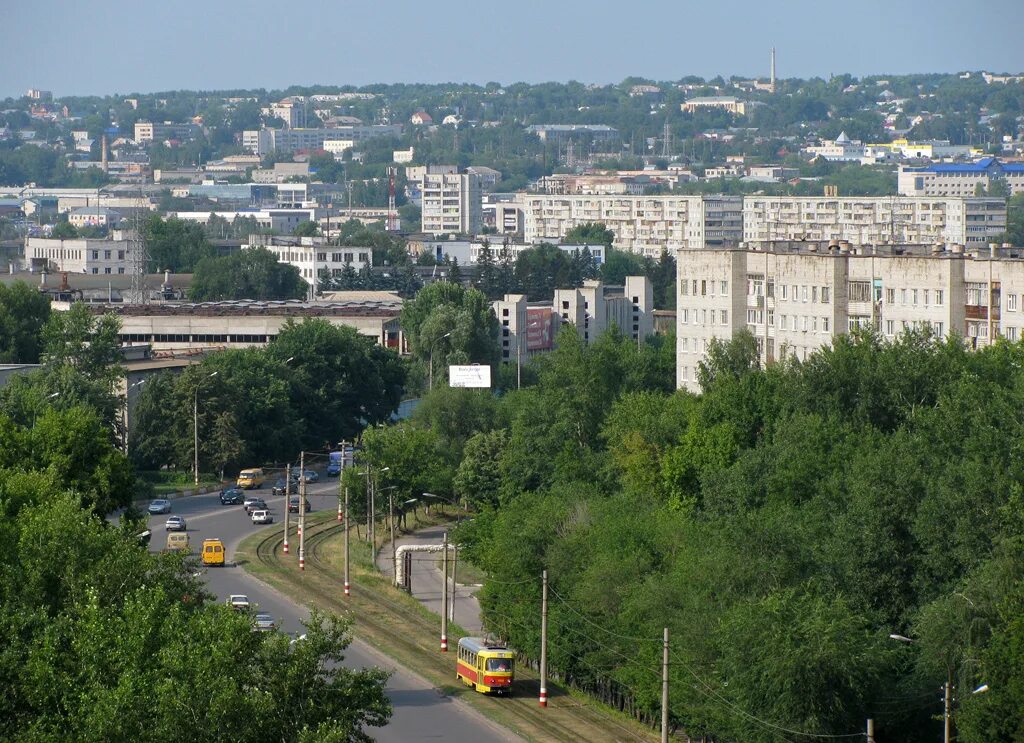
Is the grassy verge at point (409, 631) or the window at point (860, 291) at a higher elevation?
the window at point (860, 291)

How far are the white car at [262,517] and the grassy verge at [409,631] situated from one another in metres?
0.94

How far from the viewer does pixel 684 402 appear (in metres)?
46.7

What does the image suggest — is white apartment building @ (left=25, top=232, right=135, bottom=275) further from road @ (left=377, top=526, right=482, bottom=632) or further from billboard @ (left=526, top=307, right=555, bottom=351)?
road @ (left=377, top=526, right=482, bottom=632)

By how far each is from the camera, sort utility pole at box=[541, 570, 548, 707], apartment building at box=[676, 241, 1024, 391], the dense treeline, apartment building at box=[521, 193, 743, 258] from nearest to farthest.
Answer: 1. the dense treeline
2. utility pole at box=[541, 570, 548, 707]
3. apartment building at box=[676, 241, 1024, 391]
4. apartment building at box=[521, 193, 743, 258]

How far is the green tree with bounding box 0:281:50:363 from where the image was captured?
7306 cm

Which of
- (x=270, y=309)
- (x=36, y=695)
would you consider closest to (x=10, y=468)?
(x=36, y=695)

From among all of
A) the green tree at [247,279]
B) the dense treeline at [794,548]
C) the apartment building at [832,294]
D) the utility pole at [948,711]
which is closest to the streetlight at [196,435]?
the dense treeline at [794,548]

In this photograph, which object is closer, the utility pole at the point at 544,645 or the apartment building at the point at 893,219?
the utility pole at the point at 544,645

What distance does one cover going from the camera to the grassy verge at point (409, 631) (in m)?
32.3

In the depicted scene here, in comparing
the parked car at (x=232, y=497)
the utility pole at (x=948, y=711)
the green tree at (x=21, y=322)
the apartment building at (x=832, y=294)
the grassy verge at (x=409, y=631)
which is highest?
the apartment building at (x=832, y=294)

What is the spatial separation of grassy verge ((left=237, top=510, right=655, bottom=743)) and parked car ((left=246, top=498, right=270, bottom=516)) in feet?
4.15

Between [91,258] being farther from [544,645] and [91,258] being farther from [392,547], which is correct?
[544,645]

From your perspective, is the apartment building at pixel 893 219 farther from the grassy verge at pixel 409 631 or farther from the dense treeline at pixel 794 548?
the dense treeline at pixel 794 548

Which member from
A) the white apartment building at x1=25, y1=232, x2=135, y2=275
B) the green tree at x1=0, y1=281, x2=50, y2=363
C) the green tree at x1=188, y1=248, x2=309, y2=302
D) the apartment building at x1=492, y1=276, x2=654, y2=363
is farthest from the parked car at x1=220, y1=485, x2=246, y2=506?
the white apartment building at x1=25, y1=232, x2=135, y2=275
